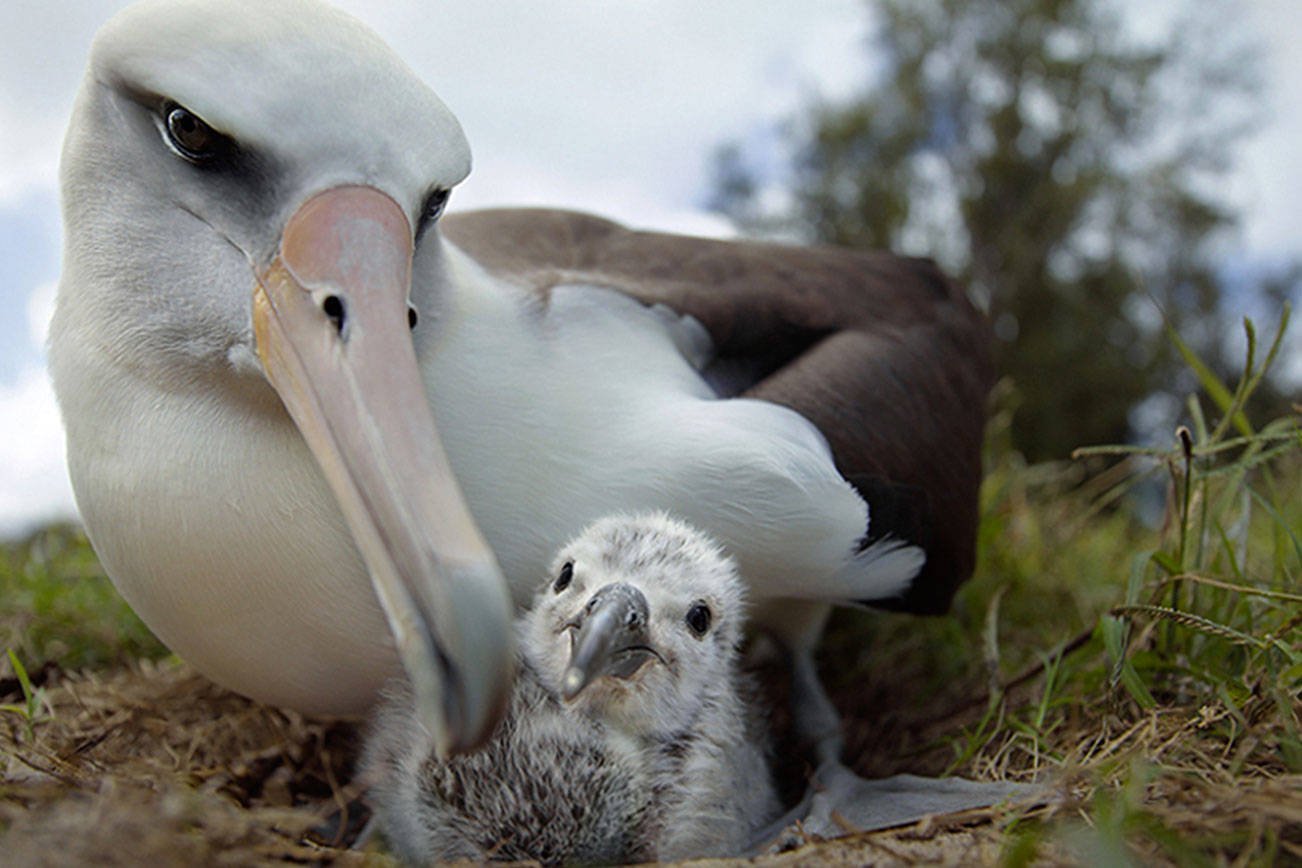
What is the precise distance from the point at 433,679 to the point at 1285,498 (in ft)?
14.8

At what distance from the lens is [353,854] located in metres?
1.78

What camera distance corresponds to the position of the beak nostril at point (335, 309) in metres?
1.80

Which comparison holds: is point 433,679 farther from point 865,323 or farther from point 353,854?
point 865,323

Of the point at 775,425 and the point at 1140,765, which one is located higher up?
the point at 775,425

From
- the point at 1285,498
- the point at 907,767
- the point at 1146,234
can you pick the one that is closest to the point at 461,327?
the point at 907,767

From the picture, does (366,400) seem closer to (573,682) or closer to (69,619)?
(573,682)

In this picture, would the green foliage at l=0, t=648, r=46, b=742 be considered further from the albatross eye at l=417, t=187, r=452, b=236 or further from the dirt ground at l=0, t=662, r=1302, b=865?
the albatross eye at l=417, t=187, r=452, b=236

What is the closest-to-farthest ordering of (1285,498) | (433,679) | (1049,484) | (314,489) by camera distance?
(433,679)
(314,489)
(1285,498)
(1049,484)

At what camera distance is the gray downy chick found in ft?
6.73

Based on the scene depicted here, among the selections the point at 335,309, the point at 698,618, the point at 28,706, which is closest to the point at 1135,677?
the point at 698,618

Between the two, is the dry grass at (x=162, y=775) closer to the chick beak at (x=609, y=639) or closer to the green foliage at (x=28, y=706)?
the green foliage at (x=28, y=706)

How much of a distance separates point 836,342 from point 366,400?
1572 millimetres

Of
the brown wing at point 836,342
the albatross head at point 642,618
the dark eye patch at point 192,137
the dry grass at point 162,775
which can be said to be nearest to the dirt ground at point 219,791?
the dry grass at point 162,775

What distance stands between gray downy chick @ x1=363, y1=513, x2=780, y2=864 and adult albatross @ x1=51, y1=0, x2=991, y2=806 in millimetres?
170
